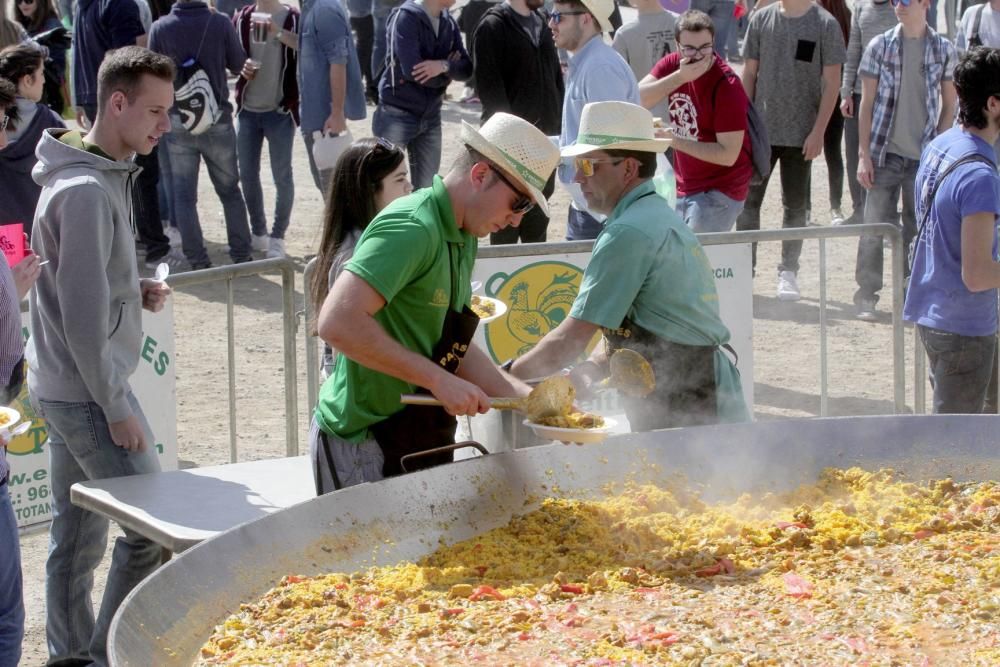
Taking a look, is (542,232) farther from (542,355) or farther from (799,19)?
(542,355)

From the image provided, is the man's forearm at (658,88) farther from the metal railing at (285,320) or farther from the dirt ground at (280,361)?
the metal railing at (285,320)

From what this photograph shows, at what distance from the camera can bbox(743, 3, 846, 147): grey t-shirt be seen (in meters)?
9.80

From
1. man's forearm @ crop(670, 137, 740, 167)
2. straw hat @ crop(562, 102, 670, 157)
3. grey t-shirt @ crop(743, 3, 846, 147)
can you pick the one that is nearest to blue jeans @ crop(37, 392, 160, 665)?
straw hat @ crop(562, 102, 670, 157)

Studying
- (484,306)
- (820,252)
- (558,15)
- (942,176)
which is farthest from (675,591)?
(558,15)

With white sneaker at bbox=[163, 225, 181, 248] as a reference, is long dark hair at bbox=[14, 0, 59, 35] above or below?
above

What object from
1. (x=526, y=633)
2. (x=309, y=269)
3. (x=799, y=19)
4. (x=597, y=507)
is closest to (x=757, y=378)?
(x=799, y=19)

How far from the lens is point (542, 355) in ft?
15.0

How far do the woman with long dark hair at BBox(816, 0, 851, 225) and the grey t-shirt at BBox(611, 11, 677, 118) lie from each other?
162cm

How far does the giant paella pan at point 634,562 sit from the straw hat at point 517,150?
79 cm

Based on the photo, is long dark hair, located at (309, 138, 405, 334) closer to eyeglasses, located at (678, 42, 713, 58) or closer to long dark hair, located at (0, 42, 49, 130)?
long dark hair, located at (0, 42, 49, 130)

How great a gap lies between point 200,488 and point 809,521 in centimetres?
207

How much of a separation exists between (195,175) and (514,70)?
256 centimetres

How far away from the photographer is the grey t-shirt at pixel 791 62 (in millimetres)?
9805

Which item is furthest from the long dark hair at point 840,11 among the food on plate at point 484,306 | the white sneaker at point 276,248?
the food on plate at point 484,306
